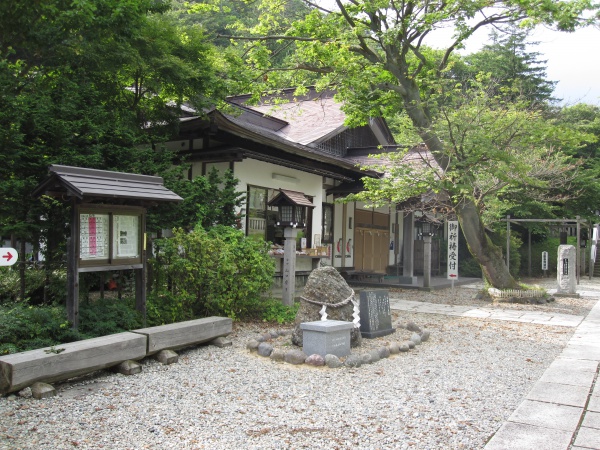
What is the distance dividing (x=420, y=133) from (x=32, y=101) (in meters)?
8.65

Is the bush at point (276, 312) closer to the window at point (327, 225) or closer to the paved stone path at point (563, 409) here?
the paved stone path at point (563, 409)

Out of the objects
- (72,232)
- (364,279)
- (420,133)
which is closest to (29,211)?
(72,232)

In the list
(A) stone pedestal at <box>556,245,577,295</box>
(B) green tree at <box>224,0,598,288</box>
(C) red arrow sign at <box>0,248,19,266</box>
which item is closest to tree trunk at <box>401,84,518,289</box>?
(B) green tree at <box>224,0,598,288</box>

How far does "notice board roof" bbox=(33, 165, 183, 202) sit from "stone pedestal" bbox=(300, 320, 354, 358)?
8.09ft

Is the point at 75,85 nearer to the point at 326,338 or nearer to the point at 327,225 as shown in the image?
the point at 326,338

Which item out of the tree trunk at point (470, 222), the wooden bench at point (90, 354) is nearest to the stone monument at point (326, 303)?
the wooden bench at point (90, 354)

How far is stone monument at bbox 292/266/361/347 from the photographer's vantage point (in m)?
6.87

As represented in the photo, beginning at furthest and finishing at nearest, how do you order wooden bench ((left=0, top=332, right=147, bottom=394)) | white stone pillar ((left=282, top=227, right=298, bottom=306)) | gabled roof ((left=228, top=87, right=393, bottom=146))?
gabled roof ((left=228, top=87, right=393, bottom=146)), white stone pillar ((left=282, top=227, right=298, bottom=306)), wooden bench ((left=0, top=332, right=147, bottom=394))

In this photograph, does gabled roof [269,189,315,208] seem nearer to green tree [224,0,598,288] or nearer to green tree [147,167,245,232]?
green tree [147,167,245,232]

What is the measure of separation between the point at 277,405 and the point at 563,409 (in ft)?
8.60

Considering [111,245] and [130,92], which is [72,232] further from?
[130,92]

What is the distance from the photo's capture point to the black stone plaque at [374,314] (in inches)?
304

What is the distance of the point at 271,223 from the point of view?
42.8 ft

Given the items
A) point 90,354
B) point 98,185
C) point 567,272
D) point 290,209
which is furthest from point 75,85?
point 567,272
